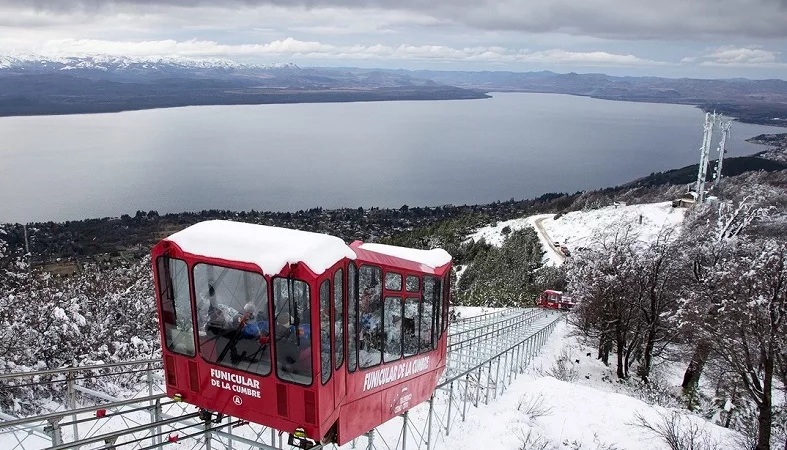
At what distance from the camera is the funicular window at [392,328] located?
10.4 m

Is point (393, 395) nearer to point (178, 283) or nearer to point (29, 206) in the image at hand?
point (178, 283)

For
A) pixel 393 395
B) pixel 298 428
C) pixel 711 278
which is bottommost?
pixel 711 278

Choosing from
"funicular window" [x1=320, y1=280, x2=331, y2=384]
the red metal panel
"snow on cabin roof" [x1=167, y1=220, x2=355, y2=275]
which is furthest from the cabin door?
the red metal panel

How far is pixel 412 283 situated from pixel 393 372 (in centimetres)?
179

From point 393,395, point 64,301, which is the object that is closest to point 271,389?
point 393,395

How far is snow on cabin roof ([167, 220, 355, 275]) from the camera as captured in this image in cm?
798

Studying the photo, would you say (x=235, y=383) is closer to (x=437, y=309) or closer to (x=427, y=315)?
(x=427, y=315)

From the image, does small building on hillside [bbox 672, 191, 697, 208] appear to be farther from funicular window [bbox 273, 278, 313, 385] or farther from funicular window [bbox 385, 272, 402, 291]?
funicular window [bbox 273, 278, 313, 385]

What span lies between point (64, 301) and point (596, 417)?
22.6 meters

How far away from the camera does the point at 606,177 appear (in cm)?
18838

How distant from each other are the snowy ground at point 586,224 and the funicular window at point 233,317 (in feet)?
181

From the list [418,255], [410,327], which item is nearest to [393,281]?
[410,327]

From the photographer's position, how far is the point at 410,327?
1135 cm

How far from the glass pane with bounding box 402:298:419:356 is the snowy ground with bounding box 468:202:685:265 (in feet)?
169
